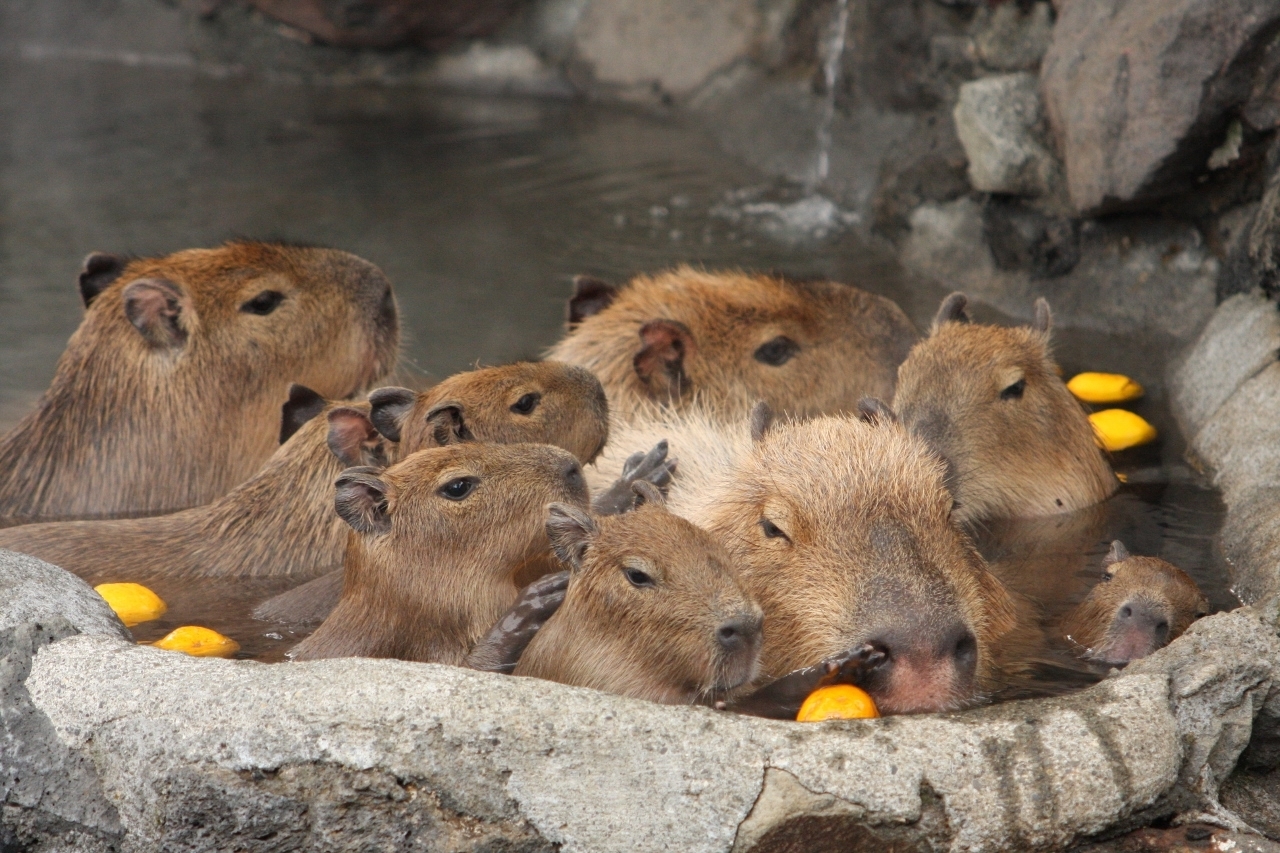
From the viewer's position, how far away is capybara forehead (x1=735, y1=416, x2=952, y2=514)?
3.67 metres

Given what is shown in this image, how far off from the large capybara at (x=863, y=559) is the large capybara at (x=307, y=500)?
0.53 m

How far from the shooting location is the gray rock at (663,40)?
10.8 meters

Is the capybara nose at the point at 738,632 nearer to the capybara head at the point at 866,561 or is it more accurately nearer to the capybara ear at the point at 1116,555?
the capybara head at the point at 866,561

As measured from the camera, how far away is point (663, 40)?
442 inches

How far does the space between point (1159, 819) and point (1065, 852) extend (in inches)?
9.9

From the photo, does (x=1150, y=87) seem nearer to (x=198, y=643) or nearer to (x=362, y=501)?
(x=362, y=501)

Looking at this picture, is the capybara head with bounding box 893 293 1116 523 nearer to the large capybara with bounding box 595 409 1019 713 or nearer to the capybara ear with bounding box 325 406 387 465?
the large capybara with bounding box 595 409 1019 713

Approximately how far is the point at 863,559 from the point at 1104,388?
8.69ft

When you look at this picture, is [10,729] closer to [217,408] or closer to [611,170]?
[217,408]

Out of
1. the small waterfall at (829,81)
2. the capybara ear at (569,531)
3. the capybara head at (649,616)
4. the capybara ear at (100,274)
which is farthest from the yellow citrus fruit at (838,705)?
the small waterfall at (829,81)

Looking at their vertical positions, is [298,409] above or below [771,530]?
below

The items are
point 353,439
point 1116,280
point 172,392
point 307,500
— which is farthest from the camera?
point 1116,280

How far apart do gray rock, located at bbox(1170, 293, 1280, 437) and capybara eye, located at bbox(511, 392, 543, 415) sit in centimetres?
240

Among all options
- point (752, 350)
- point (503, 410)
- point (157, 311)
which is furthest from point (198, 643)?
point (752, 350)
